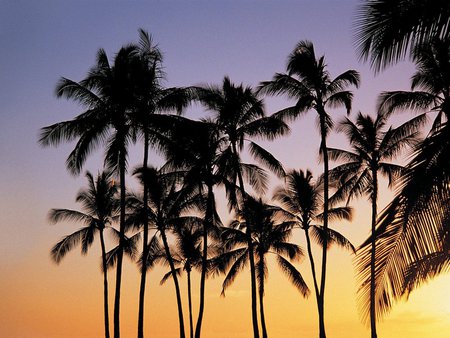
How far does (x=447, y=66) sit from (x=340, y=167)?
32522mm

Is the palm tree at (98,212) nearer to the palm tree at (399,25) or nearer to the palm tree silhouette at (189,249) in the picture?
the palm tree silhouette at (189,249)

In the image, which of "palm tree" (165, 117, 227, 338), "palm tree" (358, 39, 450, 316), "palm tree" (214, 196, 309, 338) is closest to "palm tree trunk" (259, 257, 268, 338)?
"palm tree" (214, 196, 309, 338)

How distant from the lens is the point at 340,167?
1629 inches

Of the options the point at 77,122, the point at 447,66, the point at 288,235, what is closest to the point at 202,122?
the point at 77,122

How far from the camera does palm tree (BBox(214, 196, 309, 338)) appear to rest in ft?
149

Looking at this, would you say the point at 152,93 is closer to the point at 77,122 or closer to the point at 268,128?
the point at 77,122

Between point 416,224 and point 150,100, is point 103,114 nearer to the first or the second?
point 150,100

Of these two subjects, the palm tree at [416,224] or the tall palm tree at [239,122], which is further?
the tall palm tree at [239,122]

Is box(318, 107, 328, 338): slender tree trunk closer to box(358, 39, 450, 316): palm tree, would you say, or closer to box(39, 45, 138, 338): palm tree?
box(39, 45, 138, 338): palm tree

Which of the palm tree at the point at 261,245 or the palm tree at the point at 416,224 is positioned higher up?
the palm tree at the point at 261,245

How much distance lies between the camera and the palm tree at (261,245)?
45.6 metres

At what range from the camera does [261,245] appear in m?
46.9

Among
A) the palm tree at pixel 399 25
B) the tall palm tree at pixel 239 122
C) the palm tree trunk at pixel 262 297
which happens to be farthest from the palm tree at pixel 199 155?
the palm tree at pixel 399 25

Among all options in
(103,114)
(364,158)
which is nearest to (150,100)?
(103,114)
